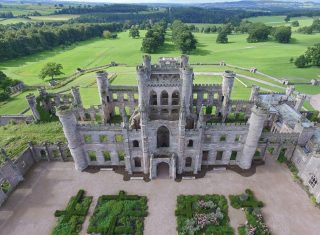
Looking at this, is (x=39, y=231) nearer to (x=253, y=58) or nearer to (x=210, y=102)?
(x=210, y=102)

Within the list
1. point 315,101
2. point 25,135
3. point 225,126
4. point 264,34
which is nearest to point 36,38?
point 25,135

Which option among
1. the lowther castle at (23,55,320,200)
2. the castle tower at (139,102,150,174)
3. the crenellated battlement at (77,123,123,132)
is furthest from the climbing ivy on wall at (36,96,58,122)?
the castle tower at (139,102,150,174)

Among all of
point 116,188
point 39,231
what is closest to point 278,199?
point 116,188

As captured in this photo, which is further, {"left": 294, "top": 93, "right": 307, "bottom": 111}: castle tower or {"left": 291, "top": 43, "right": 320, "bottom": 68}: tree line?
{"left": 291, "top": 43, "right": 320, "bottom": 68}: tree line

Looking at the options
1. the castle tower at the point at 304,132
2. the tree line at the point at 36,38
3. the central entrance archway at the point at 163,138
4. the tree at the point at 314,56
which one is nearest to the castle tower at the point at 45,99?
the central entrance archway at the point at 163,138

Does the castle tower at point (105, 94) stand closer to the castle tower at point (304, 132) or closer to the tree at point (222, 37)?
the castle tower at point (304, 132)

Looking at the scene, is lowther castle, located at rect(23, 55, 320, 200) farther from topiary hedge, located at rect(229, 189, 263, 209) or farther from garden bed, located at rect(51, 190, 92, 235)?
garden bed, located at rect(51, 190, 92, 235)
